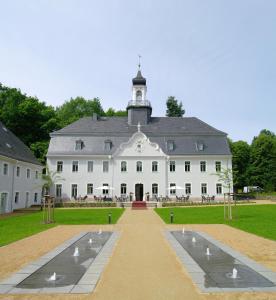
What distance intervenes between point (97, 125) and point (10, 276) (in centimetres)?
4350

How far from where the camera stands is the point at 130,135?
49812 mm

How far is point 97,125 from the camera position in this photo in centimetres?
5162

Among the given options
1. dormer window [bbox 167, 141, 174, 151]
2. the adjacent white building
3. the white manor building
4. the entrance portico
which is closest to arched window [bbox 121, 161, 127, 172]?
the white manor building

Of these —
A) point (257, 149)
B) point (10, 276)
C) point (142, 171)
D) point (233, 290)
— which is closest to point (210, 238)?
point (233, 290)

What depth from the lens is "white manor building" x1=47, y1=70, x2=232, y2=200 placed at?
4747 centimetres

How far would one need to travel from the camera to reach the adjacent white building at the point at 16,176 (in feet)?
107

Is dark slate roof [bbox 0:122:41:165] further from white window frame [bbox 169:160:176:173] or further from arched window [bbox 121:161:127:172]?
white window frame [bbox 169:160:176:173]

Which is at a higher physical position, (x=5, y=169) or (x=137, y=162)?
(x=137, y=162)

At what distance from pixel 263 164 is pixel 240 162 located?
15.0 feet

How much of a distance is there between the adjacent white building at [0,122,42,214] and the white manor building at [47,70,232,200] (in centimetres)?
525

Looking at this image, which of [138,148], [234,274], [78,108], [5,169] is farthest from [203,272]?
[78,108]

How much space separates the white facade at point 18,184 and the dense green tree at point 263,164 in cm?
4341

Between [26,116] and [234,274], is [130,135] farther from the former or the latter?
[234,274]

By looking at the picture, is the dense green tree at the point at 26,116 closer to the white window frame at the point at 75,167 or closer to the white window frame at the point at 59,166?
the white window frame at the point at 59,166
